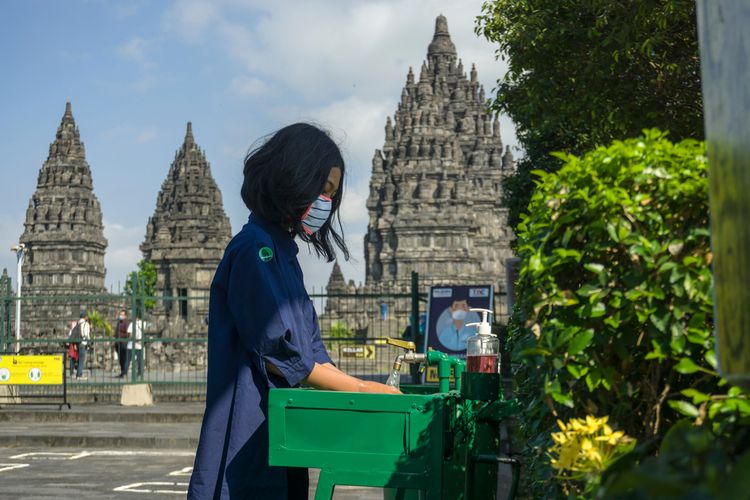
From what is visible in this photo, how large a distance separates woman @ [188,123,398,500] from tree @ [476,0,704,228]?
32.0ft

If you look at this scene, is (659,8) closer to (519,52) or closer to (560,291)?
(519,52)

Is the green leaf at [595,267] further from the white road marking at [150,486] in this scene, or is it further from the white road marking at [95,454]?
the white road marking at [95,454]

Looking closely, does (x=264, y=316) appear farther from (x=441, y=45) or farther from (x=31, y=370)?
(x=441, y=45)

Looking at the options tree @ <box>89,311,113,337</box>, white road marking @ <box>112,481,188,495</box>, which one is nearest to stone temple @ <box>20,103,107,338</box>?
tree @ <box>89,311,113,337</box>

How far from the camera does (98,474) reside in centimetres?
991

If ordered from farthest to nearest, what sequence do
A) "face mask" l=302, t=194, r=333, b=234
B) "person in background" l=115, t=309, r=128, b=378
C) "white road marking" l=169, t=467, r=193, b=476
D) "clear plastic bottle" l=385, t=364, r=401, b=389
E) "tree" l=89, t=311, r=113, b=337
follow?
"tree" l=89, t=311, r=113, b=337 < "person in background" l=115, t=309, r=128, b=378 < "white road marking" l=169, t=467, r=193, b=476 < "clear plastic bottle" l=385, t=364, r=401, b=389 < "face mask" l=302, t=194, r=333, b=234

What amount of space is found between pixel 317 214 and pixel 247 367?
0.58m

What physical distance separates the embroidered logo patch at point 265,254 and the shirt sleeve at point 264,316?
0.4 inches

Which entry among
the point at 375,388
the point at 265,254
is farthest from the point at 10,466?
the point at 375,388

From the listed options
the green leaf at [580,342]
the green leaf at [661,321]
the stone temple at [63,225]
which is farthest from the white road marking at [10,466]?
the stone temple at [63,225]

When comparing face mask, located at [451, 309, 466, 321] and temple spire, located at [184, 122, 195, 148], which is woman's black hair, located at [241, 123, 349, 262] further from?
temple spire, located at [184, 122, 195, 148]

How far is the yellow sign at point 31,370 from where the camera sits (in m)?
17.4

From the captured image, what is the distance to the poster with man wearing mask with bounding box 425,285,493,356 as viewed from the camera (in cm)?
1466

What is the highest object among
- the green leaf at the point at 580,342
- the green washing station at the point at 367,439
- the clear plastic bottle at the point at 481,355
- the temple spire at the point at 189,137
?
the temple spire at the point at 189,137
